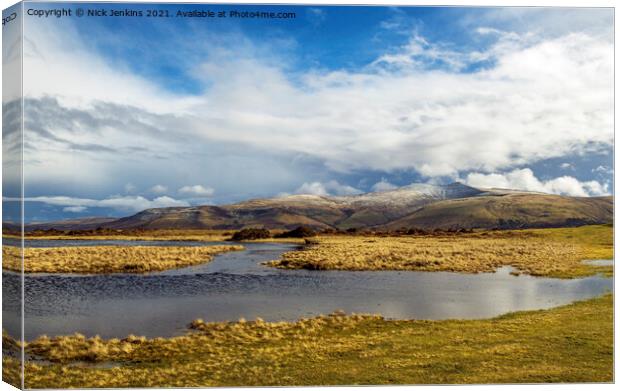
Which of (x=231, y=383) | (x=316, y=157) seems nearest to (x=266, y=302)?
(x=231, y=383)

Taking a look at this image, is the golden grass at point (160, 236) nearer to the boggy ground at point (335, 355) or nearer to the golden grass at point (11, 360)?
the golden grass at point (11, 360)

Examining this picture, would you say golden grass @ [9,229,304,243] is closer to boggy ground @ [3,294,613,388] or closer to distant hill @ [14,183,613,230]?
distant hill @ [14,183,613,230]

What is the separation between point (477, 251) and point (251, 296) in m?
8.95

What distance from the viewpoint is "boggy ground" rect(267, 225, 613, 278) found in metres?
Result: 18.3

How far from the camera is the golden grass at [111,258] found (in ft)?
53.5

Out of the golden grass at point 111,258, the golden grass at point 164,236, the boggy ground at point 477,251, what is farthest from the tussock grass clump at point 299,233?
the golden grass at point 111,258

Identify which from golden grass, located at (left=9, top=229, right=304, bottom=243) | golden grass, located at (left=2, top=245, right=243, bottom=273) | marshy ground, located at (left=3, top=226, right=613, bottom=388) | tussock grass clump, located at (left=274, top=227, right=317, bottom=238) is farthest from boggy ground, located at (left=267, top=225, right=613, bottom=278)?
golden grass, located at (left=2, top=245, right=243, bottom=273)

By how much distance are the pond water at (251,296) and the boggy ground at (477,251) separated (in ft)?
1.45

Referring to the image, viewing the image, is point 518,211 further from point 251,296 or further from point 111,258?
point 111,258

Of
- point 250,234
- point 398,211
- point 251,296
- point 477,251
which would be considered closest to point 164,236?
point 250,234

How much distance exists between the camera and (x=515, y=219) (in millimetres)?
18609

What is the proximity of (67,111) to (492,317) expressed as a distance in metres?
15.6

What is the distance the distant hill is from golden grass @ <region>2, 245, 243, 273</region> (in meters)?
A: 2.13

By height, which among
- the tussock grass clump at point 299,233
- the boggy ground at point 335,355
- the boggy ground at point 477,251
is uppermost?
the tussock grass clump at point 299,233
